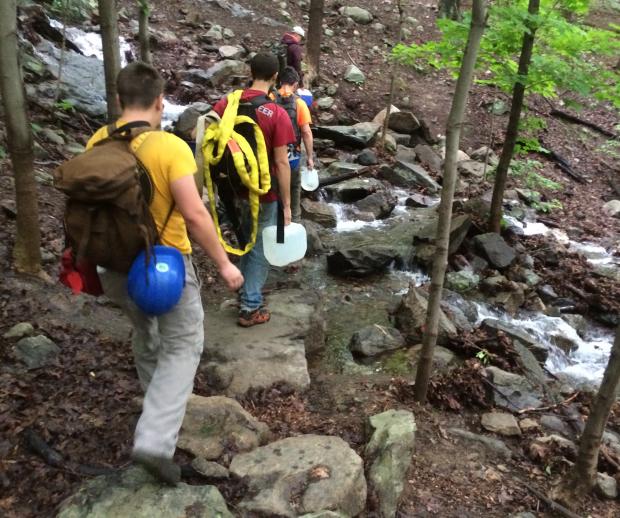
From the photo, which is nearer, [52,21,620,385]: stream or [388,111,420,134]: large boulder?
[52,21,620,385]: stream

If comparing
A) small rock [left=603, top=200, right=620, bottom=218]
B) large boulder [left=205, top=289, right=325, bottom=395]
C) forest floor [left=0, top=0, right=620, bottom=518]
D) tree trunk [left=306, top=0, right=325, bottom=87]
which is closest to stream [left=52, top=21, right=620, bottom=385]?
large boulder [left=205, top=289, right=325, bottom=395]

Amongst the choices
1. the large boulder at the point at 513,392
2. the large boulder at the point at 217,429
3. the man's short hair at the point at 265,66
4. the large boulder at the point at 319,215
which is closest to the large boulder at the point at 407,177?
the large boulder at the point at 319,215

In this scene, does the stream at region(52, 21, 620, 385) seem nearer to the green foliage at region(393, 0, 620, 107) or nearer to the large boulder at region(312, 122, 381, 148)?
the green foliage at region(393, 0, 620, 107)

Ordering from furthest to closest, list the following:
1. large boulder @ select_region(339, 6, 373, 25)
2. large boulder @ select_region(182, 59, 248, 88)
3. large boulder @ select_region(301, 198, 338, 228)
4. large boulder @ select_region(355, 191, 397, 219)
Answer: large boulder @ select_region(339, 6, 373, 25)
large boulder @ select_region(182, 59, 248, 88)
large boulder @ select_region(355, 191, 397, 219)
large boulder @ select_region(301, 198, 338, 228)

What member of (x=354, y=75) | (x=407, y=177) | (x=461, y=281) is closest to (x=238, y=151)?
(x=461, y=281)

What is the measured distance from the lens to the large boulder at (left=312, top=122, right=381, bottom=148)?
13.2 metres

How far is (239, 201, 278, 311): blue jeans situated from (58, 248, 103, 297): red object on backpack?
6.62ft

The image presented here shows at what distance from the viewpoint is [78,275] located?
2.85 metres

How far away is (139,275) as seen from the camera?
259 centimetres

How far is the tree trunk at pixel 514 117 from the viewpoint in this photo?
749cm

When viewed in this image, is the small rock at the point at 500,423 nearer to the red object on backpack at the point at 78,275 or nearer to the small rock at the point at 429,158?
the red object on backpack at the point at 78,275

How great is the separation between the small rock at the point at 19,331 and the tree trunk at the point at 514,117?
21.3 ft

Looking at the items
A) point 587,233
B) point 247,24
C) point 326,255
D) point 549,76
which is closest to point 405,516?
point 326,255

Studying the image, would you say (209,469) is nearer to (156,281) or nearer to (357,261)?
(156,281)
